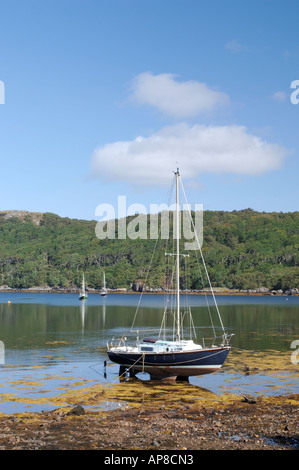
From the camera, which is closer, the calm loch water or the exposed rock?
the exposed rock

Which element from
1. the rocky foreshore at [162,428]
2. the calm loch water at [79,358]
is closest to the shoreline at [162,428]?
the rocky foreshore at [162,428]

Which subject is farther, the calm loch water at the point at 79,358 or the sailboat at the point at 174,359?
the sailboat at the point at 174,359

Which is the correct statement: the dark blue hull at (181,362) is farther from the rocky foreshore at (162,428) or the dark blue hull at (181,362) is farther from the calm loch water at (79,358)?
the rocky foreshore at (162,428)

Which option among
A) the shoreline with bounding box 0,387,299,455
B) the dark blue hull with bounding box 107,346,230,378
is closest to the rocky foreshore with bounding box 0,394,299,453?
the shoreline with bounding box 0,387,299,455

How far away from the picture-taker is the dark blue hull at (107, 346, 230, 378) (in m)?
36.2

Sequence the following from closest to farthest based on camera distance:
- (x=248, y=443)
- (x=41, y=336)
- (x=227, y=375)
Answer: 1. (x=248, y=443)
2. (x=227, y=375)
3. (x=41, y=336)

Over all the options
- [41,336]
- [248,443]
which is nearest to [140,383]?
[248,443]

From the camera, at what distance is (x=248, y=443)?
21.4m

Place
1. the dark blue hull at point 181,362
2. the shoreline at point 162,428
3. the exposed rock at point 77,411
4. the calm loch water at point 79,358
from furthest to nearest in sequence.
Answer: the dark blue hull at point 181,362
the calm loch water at point 79,358
the exposed rock at point 77,411
the shoreline at point 162,428

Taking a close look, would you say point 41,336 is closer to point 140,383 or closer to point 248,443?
point 140,383

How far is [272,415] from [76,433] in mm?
10073

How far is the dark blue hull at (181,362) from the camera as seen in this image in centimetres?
3622

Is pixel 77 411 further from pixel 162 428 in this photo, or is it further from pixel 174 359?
pixel 174 359

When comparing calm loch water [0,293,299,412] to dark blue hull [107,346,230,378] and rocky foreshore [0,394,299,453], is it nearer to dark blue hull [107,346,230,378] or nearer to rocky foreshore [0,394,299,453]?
dark blue hull [107,346,230,378]
